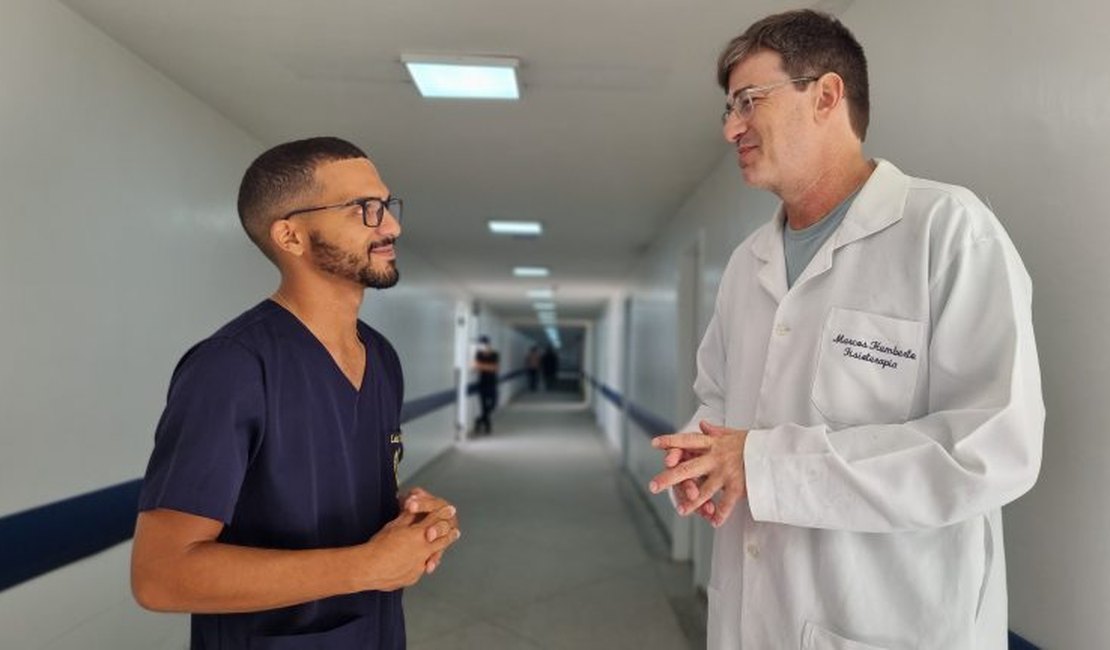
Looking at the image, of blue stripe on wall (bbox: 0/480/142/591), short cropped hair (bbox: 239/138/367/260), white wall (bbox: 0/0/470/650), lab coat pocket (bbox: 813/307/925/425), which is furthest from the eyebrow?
blue stripe on wall (bbox: 0/480/142/591)

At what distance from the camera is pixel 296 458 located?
1.27 m

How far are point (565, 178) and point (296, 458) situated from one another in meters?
3.74

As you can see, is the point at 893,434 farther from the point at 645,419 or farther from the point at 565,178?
the point at 645,419

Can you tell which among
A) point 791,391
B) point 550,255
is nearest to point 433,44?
point 791,391

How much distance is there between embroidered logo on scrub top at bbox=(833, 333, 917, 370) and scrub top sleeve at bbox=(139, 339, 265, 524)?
1029 millimetres

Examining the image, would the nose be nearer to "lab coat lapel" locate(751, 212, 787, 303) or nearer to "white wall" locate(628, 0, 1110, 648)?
"lab coat lapel" locate(751, 212, 787, 303)

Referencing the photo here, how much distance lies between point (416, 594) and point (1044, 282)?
12.9 feet

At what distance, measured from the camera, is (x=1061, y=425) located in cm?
135

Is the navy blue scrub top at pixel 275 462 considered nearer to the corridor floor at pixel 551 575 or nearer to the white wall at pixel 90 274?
the white wall at pixel 90 274

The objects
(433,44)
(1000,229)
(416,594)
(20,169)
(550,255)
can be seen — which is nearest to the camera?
(1000,229)

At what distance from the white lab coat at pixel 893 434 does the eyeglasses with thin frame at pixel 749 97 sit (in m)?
0.25

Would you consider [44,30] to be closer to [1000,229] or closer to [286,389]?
[286,389]

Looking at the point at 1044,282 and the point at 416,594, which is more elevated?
the point at 1044,282

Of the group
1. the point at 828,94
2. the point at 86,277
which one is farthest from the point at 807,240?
the point at 86,277
